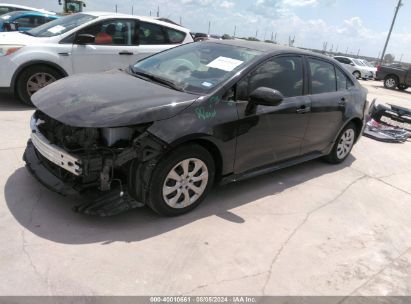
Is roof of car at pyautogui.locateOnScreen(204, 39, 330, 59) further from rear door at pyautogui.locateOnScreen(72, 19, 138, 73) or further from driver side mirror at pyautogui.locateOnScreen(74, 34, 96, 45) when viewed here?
rear door at pyautogui.locateOnScreen(72, 19, 138, 73)

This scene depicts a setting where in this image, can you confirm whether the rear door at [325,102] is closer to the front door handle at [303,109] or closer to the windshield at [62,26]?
the front door handle at [303,109]

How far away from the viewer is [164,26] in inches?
300

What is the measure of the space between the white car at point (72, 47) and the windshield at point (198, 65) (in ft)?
8.53

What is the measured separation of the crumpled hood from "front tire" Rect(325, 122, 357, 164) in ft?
9.63

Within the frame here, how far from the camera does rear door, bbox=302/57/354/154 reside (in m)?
4.71

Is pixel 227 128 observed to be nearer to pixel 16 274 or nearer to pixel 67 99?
pixel 67 99

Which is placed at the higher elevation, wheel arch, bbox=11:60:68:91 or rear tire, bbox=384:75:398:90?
wheel arch, bbox=11:60:68:91

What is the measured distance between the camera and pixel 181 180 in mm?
3479

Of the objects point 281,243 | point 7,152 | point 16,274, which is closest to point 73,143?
point 16,274

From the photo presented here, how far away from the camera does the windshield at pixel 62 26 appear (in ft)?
21.9

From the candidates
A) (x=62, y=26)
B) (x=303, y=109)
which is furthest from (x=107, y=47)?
(x=303, y=109)

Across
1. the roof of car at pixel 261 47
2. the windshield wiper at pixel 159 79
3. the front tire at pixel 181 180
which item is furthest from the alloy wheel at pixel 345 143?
the windshield wiper at pixel 159 79

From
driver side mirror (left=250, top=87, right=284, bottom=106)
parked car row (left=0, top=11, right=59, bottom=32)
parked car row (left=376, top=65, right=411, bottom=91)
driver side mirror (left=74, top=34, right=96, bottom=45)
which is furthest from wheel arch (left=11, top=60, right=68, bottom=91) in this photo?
parked car row (left=376, top=65, right=411, bottom=91)

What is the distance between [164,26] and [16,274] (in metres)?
6.05
